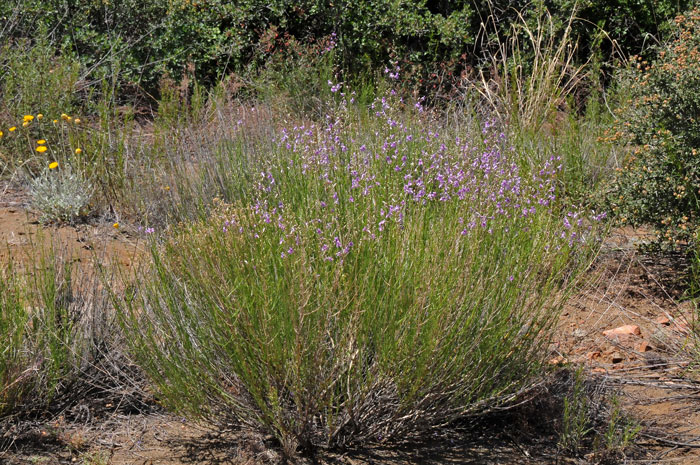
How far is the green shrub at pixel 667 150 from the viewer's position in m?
4.54

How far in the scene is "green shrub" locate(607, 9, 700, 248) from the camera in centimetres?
454

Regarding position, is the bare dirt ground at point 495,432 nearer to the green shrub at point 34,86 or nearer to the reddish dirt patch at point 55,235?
the reddish dirt patch at point 55,235

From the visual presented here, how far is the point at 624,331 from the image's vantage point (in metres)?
4.30

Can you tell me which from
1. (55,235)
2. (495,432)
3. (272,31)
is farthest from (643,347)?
(272,31)

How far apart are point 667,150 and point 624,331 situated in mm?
1151

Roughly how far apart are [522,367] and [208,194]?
9.12 feet

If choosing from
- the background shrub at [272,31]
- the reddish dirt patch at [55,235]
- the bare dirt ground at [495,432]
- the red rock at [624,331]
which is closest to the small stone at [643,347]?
the bare dirt ground at [495,432]

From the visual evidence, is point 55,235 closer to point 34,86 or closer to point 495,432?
point 34,86

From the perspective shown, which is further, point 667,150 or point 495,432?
point 667,150

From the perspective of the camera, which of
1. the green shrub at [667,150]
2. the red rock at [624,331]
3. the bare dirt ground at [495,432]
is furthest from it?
the green shrub at [667,150]

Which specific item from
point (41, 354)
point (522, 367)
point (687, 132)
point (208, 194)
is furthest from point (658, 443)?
point (208, 194)

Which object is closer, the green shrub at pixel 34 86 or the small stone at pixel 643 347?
the small stone at pixel 643 347

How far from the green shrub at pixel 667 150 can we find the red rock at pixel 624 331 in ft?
1.96

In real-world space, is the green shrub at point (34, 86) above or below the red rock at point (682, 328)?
above
